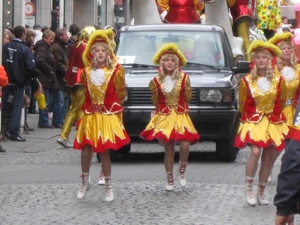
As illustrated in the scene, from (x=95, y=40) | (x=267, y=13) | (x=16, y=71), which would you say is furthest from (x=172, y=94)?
(x=267, y=13)

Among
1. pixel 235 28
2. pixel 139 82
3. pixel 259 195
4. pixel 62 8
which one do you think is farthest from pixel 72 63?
pixel 62 8

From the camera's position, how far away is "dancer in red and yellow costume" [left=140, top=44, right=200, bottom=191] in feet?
39.0

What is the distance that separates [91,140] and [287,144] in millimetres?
4664

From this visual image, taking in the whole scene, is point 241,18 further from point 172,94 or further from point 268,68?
point 268,68

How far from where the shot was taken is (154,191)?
11.4m

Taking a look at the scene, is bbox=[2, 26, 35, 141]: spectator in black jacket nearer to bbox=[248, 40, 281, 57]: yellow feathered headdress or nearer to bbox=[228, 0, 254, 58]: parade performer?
bbox=[228, 0, 254, 58]: parade performer

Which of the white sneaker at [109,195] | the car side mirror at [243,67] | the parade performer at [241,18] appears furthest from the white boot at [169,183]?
the parade performer at [241,18]

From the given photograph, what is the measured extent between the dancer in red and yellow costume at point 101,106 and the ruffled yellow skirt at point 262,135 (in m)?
1.19

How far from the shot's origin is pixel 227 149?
14.8m

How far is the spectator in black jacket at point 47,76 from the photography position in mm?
20828

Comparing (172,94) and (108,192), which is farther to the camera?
(172,94)

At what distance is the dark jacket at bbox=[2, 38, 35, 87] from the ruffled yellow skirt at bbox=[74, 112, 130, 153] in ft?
24.6

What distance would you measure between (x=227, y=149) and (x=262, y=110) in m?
4.07

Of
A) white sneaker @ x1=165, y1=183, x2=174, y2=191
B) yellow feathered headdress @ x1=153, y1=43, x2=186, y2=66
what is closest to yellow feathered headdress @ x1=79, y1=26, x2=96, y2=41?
yellow feathered headdress @ x1=153, y1=43, x2=186, y2=66
